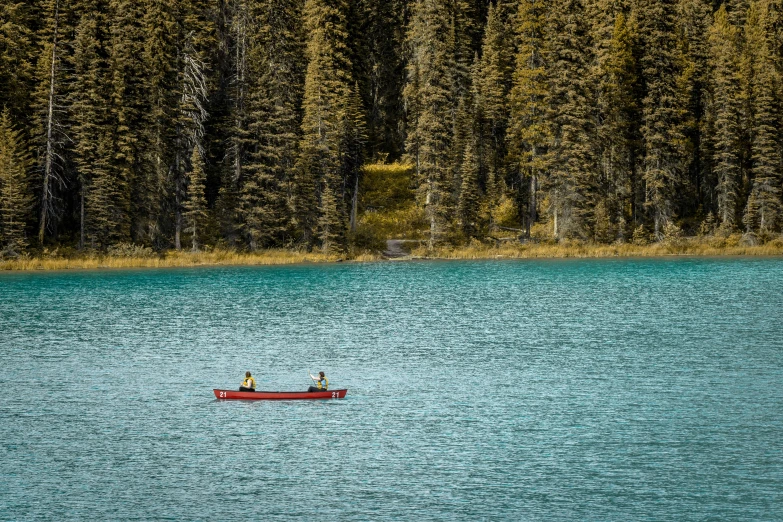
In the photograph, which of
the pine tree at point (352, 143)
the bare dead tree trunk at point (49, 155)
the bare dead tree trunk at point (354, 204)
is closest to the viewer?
the bare dead tree trunk at point (49, 155)

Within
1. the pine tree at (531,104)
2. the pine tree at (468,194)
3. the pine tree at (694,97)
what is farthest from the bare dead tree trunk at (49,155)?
the pine tree at (694,97)

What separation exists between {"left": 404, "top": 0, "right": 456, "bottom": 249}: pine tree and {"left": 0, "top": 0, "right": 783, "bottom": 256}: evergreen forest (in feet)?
0.78

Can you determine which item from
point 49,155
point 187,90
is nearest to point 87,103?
point 49,155

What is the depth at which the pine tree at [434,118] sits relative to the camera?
3580 inches

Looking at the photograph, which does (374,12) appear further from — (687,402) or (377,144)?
(687,402)

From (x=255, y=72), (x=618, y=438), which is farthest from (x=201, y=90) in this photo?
(x=618, y=438)

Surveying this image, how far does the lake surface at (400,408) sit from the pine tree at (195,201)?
19515 millimetres

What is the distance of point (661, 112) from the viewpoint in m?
92.5

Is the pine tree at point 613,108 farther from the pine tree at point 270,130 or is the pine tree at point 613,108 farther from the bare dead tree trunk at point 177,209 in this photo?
the bare dead tree trunk at point 177,209

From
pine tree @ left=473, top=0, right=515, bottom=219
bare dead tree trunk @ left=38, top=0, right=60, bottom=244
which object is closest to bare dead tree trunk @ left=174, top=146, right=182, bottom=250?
bare dead tree trunk @ left=38, top=0, right=60, bottom=244

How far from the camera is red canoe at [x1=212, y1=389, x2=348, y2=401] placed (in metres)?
34.7

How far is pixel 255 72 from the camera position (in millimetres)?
91062

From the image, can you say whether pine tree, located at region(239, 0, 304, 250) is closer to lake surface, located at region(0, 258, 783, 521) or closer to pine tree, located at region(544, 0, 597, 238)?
lake surface, located at region(0, 258, 783, 521)

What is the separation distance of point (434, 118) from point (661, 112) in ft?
72.4
